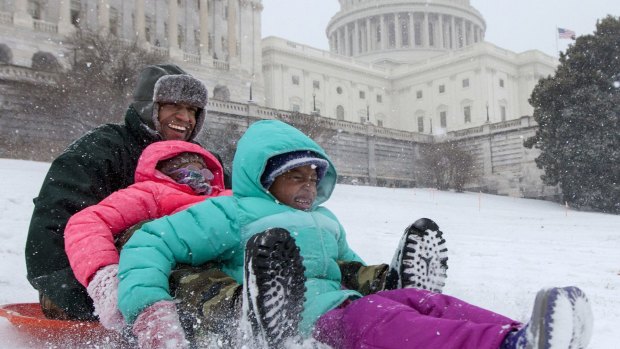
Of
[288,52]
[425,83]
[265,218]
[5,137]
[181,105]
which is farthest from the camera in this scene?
[425,83]

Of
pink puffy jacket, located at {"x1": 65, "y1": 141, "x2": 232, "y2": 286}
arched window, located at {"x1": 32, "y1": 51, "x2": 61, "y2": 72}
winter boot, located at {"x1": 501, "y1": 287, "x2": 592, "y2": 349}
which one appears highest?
arched window, located at {"x1": 32, "y1": 51, "x2": 61, "y2": 72}

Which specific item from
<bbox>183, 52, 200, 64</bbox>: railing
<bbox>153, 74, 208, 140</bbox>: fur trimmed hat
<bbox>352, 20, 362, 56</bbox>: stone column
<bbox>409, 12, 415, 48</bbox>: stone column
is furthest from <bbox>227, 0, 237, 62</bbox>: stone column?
<bbox>153, 74, 208, 140</bbox>: fur trimmed hat

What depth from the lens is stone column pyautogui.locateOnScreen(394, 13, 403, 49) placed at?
2841 inches

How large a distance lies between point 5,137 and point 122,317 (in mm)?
22368

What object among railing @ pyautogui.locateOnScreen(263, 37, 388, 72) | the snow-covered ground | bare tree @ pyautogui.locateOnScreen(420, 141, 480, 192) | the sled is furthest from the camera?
railing @ pyautogui.locateOnScreen(263, 37, 388, 72)

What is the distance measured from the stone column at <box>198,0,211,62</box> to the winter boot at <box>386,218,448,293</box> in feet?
121

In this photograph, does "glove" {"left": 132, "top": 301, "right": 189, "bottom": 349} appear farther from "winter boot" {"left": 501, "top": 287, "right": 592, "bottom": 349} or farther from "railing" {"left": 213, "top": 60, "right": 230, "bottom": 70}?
"railing" {"left": 213, "top": 60, "right": 230, "bottom": 70}

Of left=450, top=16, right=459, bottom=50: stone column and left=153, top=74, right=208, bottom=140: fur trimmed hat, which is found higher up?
left=450, top=16, right=459, bottom=50: stone column

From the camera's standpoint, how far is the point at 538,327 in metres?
1.61

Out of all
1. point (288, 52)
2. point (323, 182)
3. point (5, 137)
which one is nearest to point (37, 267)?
point (323, 182)

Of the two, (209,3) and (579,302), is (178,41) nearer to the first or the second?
(209,3)

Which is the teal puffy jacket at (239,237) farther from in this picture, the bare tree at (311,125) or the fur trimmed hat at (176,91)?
the bare tree at (311,125)

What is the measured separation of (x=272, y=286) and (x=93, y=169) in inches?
68.4

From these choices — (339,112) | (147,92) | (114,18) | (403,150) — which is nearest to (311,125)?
(403,150)
